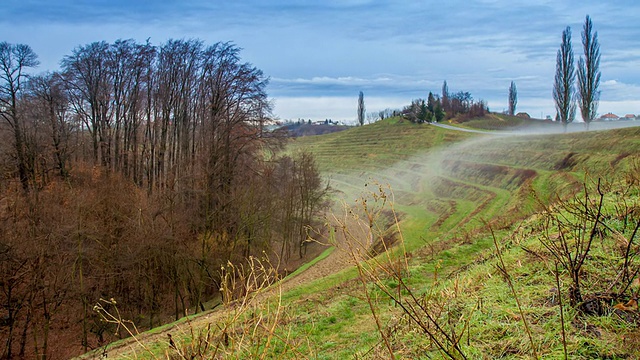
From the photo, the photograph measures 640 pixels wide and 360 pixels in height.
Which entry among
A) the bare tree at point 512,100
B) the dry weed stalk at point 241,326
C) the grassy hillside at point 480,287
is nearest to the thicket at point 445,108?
the bare tree at point 512,100

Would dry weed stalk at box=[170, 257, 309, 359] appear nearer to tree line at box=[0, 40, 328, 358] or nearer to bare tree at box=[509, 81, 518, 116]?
tree line at box=[0, 40, 328, 358]

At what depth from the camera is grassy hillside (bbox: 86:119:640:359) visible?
2869 mm

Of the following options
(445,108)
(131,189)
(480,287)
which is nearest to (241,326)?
(480,287)

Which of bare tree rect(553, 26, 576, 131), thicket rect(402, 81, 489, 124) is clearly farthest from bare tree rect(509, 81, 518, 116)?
bare tree rect(553, 26, 576, 131)

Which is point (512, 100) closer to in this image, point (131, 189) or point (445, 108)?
point (445, 108)

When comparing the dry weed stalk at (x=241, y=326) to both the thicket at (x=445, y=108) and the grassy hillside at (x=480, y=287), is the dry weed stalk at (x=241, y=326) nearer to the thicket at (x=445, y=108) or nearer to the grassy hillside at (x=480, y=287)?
the grassy hillside at (x=480, y=287)

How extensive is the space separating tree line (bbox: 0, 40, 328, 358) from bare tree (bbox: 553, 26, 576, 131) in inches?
972

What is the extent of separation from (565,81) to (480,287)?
3856 cm

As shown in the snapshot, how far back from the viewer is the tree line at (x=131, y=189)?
44.6 feet

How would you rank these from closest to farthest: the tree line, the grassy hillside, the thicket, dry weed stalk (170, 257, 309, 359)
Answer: dry weed stalk (170, 257, 309, 359), the grassy hillside, the tree line, the thicket

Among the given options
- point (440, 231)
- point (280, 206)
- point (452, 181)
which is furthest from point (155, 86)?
point (452, 181)

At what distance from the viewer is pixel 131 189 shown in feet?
70.0

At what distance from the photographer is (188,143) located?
87.6 ft

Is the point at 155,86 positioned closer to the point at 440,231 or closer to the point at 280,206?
the point at 280,206
